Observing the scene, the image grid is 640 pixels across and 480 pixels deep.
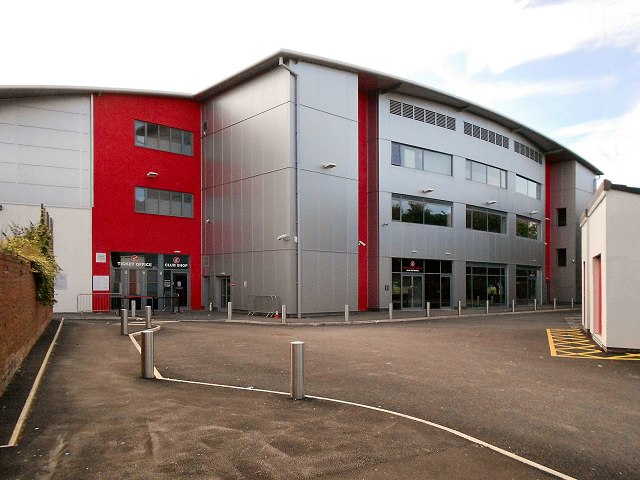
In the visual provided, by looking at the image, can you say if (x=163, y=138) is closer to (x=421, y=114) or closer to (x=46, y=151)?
(x=46, y=151)

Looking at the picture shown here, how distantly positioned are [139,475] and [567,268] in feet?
160

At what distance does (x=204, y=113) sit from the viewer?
103 feet

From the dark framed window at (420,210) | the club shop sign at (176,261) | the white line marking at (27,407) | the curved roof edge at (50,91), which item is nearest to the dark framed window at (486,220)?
the dark framed window at (420,210)

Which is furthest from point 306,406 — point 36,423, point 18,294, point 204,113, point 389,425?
point 204,113

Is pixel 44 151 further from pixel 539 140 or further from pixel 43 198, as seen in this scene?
pixel 539 140

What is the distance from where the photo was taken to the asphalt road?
4.91 meters

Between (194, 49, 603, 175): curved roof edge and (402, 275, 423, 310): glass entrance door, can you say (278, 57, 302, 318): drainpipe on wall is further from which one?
Result: (402, 275, 423, 310): glass entrance door

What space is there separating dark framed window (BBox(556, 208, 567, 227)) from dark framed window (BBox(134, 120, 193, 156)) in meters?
35.4

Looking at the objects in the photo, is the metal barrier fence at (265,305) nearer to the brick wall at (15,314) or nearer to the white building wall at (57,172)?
the white building wall at (57,172)

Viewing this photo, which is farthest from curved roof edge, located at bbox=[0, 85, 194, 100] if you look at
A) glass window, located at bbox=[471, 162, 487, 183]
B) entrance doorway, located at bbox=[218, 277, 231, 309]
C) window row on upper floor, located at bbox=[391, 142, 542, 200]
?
glass window, located at bbox=[471, 162, 487, 183]

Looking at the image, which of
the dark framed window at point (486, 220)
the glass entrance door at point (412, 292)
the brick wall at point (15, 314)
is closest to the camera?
the brick wall at point (15, 314)

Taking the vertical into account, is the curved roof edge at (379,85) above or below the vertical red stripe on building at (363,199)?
above

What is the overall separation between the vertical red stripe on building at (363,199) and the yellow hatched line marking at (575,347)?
12862 mm

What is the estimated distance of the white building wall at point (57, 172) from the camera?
2548cm
